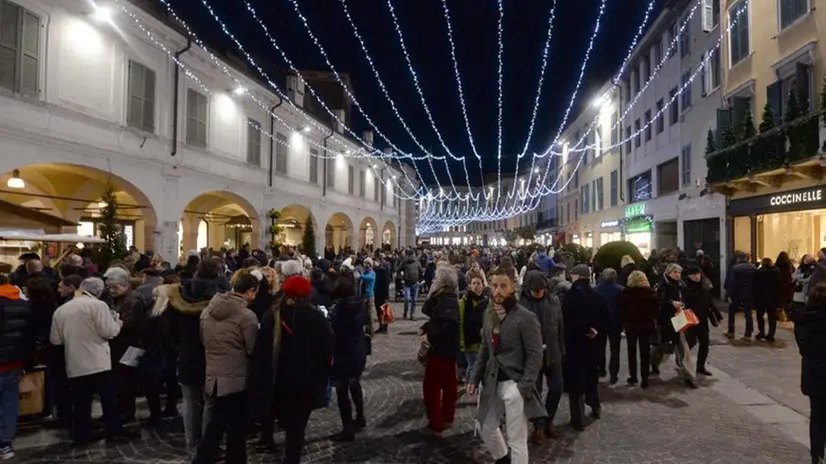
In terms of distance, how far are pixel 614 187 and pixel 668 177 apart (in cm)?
728

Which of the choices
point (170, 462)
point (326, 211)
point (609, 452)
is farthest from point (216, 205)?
point (609, 452)

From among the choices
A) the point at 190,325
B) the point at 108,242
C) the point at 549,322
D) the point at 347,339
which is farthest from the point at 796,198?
the point at 108,242

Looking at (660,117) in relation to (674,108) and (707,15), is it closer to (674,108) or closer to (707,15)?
(674,108)

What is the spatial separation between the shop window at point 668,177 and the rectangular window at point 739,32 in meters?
5.45

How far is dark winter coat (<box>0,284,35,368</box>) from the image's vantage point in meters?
5.38

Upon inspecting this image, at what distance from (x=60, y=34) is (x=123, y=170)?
348 centimetres

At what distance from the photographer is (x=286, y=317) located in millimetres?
4559

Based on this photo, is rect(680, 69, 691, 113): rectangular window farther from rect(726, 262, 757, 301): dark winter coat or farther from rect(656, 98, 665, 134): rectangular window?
rect(726, 262, 757, 301): dark winter coat

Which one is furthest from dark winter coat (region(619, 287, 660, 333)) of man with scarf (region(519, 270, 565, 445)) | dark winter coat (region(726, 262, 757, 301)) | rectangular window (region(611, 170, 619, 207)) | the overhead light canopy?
rectangular window (region(611, 170, 619, 207))

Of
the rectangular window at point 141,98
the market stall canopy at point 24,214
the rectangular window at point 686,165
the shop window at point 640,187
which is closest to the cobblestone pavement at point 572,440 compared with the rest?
the market stall canopy at point 24,214

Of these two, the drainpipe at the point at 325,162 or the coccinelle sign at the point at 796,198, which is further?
the drainpipe at the point at 325,162

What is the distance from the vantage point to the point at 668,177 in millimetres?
22625

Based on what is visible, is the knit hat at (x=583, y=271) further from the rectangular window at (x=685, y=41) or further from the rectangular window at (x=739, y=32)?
the rectangular window at (x=685, y=41)

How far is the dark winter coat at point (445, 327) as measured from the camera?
607 cm
